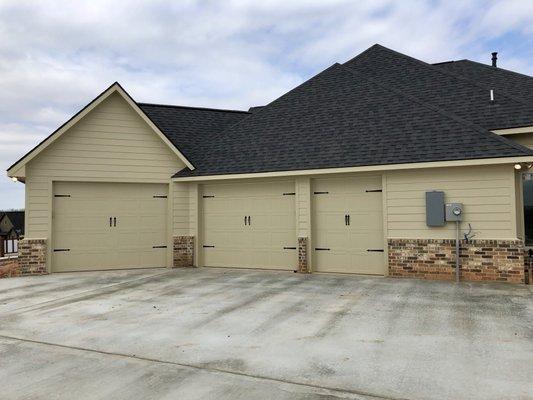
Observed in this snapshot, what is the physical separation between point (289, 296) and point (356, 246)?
139 inches

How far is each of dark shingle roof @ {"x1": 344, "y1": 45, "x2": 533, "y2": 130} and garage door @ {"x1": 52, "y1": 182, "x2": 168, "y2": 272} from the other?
863 centimetres

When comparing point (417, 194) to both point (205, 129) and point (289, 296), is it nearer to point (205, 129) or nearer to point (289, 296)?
point (289, 296)

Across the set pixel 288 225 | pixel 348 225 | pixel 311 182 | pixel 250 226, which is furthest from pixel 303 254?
pixel 311 182

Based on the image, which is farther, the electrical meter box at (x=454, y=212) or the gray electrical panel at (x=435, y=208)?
the gray electrical panel at (x=435, y=208)

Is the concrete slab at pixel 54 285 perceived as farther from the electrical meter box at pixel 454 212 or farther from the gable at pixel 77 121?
the electrical meter box at pixel 454 212

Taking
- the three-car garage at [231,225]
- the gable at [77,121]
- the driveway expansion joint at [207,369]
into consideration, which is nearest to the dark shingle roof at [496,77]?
the three-car garage at [231,225]

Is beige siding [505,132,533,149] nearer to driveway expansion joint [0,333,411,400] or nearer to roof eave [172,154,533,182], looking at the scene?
roof eave [172,154,533,182]

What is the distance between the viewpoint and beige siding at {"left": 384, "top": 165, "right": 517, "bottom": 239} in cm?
979

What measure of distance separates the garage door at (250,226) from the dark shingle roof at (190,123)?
1788 millimetres

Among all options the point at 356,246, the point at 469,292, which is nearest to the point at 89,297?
the point at 356,246

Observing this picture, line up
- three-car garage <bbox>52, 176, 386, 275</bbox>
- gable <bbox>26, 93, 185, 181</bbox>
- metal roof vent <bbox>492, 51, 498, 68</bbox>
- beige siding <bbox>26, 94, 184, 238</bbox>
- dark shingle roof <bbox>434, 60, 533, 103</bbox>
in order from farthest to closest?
metal roof vent <bbox>492, 51, 498, 68</bbox> → dark shingle roof <bbox>434, 60, 533, 103</bbox> → gable <bbox>26, 93, 185, 181</bbox> → beige siding <bbox>26, 94, 184, 238</bbox> → three-car garage <bbox>52, 176, 386, 275</bbox>

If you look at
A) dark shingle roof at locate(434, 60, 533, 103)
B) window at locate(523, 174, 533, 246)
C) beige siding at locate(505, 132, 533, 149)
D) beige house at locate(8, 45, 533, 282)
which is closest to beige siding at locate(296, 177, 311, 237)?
beige house at locate(8, 45, 533, 282)

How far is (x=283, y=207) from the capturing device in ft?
41.0

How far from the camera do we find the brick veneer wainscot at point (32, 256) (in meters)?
12.2
